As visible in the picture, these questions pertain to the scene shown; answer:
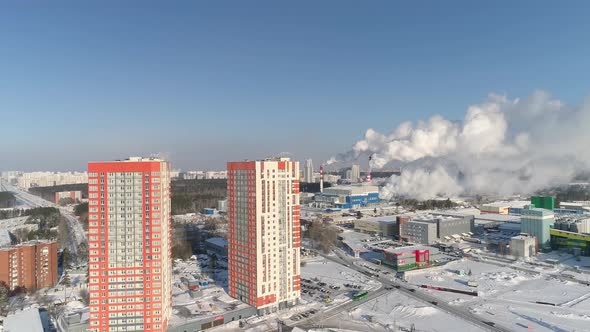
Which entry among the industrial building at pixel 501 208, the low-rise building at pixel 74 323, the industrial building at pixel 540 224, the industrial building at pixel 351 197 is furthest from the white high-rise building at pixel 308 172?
the low-rise building at pixel 74 323

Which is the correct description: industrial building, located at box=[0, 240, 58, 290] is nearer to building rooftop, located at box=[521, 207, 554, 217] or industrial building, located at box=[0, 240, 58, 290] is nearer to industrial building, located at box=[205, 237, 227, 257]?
industrial building, located at box=[205, 237, 227, 257]

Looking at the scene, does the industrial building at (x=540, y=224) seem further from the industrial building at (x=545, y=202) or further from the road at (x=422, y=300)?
the road at (x=422, y=300)

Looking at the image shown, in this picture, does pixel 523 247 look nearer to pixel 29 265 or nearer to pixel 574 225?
pixel 574 225

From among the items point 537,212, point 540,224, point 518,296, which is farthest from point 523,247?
point 518,296

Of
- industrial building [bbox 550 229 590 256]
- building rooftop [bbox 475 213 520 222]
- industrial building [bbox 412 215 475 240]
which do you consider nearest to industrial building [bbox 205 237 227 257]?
industrial building [bbox 412 215 475 240]

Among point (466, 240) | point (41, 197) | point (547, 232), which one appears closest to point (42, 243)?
point (466, 240)

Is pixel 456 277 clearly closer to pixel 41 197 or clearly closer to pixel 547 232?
pixel 547 232

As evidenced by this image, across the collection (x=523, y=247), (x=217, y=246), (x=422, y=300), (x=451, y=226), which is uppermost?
(x=451, y=226)
